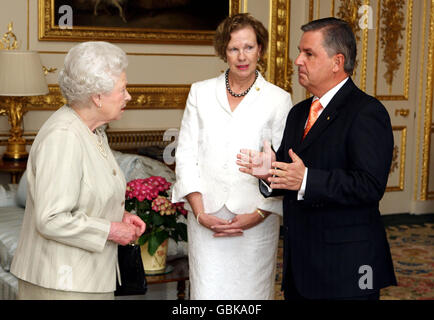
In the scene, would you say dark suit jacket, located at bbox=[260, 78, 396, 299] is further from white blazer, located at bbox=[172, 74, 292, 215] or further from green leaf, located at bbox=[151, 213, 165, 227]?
green leaf, located at bbox=[151, 213, 165, 227]

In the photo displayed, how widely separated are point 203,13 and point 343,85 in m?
4.73

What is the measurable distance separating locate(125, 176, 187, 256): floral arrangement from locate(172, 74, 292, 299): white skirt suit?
33 cm

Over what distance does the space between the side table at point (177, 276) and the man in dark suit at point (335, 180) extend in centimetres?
116

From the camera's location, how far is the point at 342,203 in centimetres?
242

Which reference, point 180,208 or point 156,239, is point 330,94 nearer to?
point 180,208

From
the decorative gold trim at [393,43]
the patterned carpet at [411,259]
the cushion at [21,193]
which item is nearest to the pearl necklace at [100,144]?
the patterned carpet at [411,259]

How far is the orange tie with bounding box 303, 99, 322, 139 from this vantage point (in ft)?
8.59

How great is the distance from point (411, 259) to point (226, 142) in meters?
3.59

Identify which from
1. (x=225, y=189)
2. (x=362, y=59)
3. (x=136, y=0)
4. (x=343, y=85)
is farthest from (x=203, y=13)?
(x=343, y=85)

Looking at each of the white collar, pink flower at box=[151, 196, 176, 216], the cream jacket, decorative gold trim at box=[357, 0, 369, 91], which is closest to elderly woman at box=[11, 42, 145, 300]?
the cream jacket

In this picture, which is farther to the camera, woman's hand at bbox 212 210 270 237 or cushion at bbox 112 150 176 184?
cushion at bbox 112 150 176 184

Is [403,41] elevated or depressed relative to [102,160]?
elevated

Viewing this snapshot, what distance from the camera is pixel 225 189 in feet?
10.3
